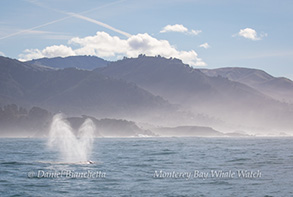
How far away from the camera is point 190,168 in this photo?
5569 cm

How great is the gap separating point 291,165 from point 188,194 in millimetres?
30234

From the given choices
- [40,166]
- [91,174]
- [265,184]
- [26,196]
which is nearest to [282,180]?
[265,184]

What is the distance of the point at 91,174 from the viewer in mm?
48125

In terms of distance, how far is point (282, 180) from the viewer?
4519 centimetres

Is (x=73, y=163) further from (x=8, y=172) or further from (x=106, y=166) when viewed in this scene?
(x=8, y=172)

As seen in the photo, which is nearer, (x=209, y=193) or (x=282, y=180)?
(x=209, y=193)

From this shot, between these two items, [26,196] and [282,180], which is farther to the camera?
[282,180]

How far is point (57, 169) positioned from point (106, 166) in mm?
7449

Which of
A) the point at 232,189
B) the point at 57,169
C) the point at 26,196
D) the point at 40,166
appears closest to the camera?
the point at 26,196

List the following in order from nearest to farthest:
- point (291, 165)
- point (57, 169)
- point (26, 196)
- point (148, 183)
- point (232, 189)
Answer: point (26, 196) → point (232, 189) → point (148, 183) → point (57, 169) → point (291, 165)

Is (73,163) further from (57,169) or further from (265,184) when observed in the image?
(265,184)

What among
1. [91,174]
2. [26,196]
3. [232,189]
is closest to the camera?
[26,196]

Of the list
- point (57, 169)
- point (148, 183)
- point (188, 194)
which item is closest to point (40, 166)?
point (57, 169)

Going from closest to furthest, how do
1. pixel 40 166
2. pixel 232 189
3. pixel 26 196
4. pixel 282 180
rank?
pixel 26 196
pixel 232 189
pixel 282 180
pixel 40 166
